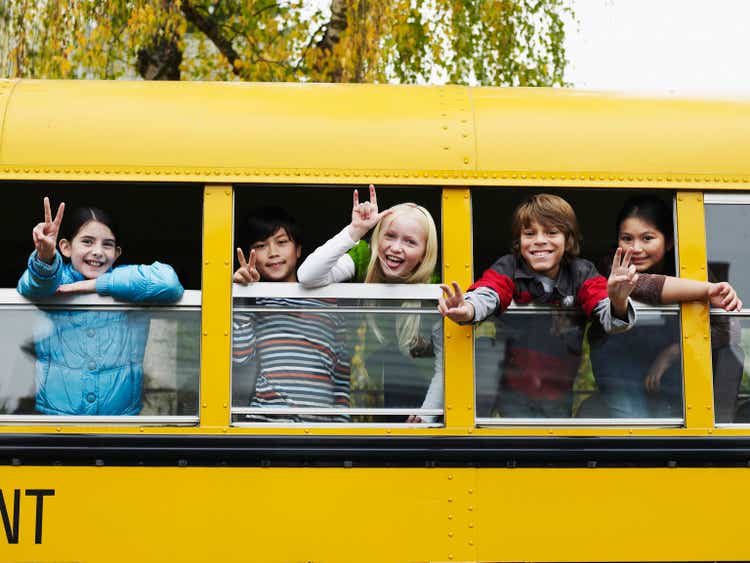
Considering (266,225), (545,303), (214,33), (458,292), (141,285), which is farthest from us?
(214,33)

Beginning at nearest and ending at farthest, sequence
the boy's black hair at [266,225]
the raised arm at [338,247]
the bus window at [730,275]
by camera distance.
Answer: the raised arm at [338,247]
the bus window at [730,275]
the boy's black hair at [266,225]

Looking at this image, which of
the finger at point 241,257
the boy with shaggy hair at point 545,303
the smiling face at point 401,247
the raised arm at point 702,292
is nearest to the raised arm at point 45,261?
the finger at point 241,257

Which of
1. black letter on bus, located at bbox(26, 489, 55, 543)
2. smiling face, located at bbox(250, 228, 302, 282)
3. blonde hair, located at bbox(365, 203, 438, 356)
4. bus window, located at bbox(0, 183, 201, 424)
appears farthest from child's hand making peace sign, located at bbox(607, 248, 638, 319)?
black letter on bus, located at bbox(26, 489, 55, 543)

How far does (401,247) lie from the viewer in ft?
11.5

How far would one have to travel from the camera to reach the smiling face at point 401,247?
3.51m

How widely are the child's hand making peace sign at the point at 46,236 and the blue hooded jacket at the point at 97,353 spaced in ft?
0.37

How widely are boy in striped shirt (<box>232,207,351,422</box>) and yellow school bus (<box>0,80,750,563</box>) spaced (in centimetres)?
3

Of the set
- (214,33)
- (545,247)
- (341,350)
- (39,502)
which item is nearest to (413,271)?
(341,350)

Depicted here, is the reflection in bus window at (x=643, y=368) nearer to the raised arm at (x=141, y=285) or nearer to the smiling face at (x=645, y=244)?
the smiling face at (x=645, y=244)

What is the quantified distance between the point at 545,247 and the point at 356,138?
81cm

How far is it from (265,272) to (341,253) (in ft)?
1.11

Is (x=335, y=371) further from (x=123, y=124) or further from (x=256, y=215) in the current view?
(x=123, y=124)

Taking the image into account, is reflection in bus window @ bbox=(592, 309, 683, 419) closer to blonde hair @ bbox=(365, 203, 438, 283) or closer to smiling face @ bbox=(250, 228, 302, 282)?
blonde hair @ bbox=(365, 203, 438, 283)

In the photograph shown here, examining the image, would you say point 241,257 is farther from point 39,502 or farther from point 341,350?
point 39,502
